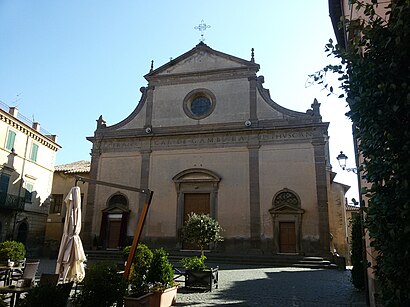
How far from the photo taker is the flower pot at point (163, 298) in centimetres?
662

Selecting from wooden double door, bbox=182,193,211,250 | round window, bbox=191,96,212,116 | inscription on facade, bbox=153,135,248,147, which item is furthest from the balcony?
round window, bbox=191,96,212,116

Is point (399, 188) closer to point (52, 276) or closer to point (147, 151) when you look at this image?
point (52, 276)

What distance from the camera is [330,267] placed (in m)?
16.5

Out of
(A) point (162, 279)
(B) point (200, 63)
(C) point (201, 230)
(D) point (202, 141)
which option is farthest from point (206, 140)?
(A) point (162, 279)

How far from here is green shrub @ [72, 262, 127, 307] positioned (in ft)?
17.6

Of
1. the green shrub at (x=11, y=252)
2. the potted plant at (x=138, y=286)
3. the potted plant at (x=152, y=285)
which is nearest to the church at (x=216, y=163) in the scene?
the green shrub at (x=11, y=252)

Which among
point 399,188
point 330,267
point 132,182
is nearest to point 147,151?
point 132,182

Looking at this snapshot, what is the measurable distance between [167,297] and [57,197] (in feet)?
77.2

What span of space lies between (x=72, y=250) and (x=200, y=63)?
17564 mm

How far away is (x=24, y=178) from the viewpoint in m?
23.8

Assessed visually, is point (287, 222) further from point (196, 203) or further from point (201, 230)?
A: point (201, 230)

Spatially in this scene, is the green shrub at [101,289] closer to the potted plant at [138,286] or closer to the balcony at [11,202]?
the potted plant at [138,286]

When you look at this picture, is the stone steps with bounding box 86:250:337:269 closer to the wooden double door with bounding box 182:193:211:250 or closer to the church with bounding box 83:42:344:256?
the church with bounding box 83:42:344:256

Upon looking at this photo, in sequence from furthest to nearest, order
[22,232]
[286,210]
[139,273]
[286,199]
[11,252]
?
[22,232]
[286,199]
[286,210]
[11,252]
[139,273]
